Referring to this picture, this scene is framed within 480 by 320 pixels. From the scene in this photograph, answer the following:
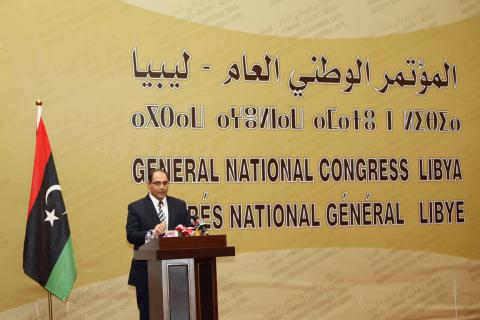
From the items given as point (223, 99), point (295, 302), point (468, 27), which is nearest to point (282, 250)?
point (295, 302)

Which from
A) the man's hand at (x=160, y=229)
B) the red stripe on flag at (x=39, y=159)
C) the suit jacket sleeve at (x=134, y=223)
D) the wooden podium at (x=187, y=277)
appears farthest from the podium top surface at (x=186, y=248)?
the red stripe on flag at (x=39, y=159)

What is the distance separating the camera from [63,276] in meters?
5.25

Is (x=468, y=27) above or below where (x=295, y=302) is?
above

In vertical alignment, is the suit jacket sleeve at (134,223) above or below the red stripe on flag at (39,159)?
below

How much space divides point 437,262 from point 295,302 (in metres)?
1.33

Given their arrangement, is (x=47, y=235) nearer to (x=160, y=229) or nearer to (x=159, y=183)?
(x=159, y=183)

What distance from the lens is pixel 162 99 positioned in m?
6.01

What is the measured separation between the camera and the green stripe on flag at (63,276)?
5.22m

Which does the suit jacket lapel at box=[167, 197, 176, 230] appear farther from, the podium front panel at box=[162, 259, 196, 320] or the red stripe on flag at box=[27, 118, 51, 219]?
the red stripe on flag at box=[27, 118, 51, 219]

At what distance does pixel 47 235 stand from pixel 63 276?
0.94ft

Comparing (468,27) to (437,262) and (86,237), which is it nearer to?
(437,262)

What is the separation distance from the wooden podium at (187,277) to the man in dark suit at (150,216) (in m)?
0.57

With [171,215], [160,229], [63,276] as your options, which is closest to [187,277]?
[160,229]

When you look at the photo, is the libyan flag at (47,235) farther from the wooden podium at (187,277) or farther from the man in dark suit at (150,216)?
the wooden podium at (187,277)
